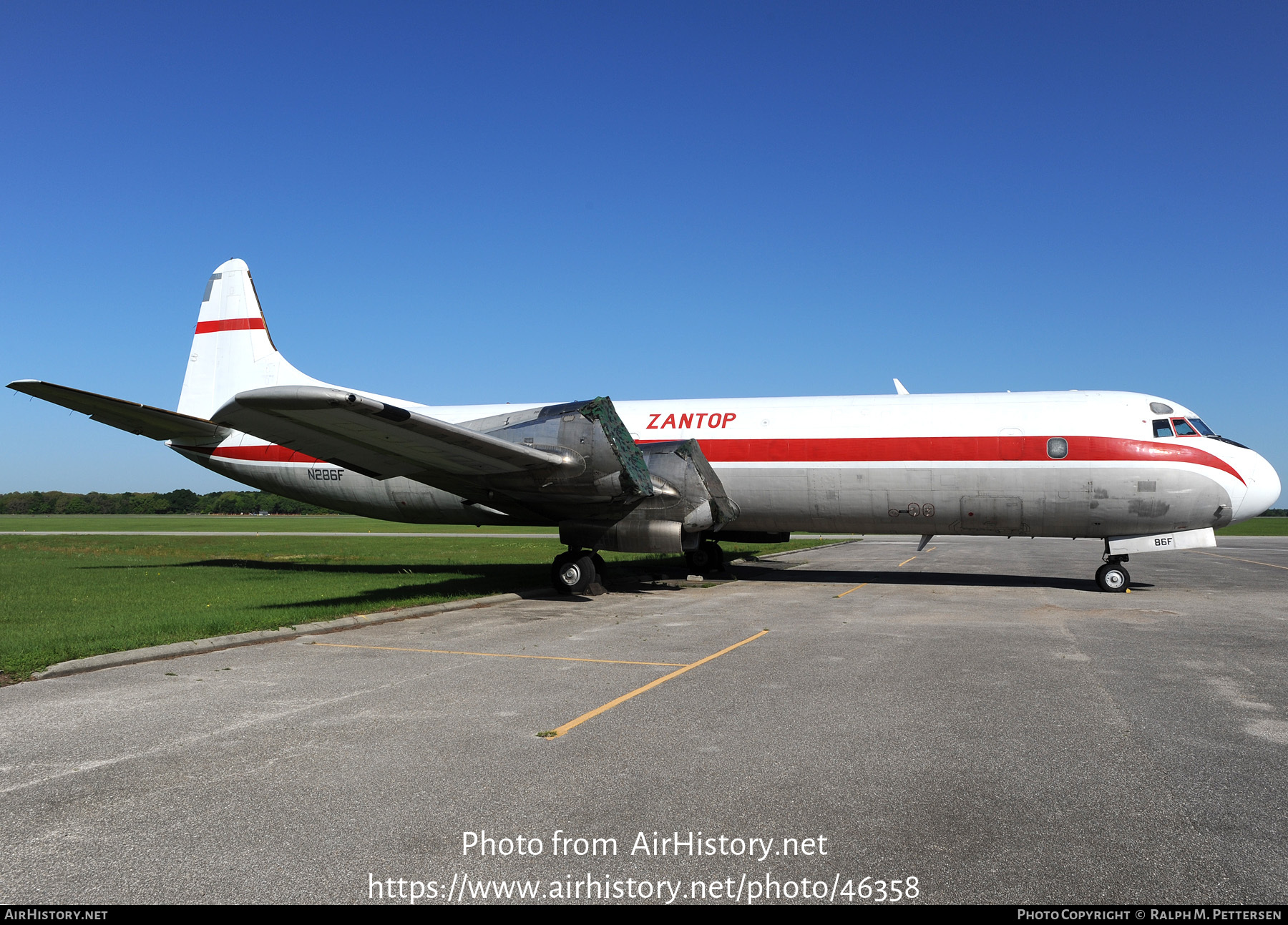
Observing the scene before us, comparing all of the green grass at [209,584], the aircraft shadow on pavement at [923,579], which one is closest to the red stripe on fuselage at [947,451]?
the aircraft shadow on pavement at [923,579]

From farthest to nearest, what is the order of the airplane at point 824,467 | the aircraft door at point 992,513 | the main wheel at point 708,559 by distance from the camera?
the main wheel at point 708,559
the aircraft door at point 992,513
the airplane at point 824,467

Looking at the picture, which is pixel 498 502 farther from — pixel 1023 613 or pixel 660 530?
pixel 1023 613

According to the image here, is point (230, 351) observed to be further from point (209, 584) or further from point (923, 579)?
point (923, 579)

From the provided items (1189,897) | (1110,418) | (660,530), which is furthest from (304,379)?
(1189,897)

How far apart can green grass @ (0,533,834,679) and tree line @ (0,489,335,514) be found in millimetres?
118679

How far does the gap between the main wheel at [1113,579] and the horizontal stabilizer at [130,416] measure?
66.5 ft

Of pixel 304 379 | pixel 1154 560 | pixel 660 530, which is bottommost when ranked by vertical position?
pixel 1154 560

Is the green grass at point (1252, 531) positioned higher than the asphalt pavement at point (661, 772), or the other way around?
the asphalt pavement at point (661, 772)

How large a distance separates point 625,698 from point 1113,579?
1382 centimetres

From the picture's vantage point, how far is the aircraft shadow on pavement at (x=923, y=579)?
60.4 ft

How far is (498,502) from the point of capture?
17.1 m

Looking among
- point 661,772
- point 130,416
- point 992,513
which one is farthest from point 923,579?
point 130,416

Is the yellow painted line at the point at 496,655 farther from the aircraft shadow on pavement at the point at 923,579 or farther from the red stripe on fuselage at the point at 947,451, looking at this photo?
the aircraft shadow on pavement at the point at 923,579

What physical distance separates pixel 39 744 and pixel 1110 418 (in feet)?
59.8
